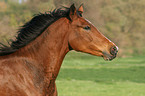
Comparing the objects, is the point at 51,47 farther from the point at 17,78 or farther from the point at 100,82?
the point at 100,82

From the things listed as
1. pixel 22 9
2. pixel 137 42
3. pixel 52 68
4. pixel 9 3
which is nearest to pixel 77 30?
pixel 52 68

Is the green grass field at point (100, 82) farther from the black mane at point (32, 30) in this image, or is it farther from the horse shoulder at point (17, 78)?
the horse shoulder at point (17, 78)

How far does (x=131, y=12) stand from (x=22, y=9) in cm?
2231

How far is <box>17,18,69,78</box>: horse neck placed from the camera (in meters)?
3.89

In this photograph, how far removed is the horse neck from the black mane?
0.21 ft

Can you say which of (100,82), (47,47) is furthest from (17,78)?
(100,82)

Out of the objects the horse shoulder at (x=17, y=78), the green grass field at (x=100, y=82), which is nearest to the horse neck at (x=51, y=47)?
the horse shoulder at (x=17, y=78)

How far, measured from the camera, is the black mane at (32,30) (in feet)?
13.1

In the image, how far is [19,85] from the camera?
367cm

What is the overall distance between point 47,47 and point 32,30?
0.33 m

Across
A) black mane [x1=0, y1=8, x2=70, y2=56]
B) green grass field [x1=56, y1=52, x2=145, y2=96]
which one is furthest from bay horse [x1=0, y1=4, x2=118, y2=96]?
green grass field [x1=56, y1=52, x2=145, y2=96]

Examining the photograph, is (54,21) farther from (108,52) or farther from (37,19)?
(108,52)

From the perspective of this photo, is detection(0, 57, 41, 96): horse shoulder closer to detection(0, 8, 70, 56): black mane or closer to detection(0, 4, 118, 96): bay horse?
detection(0, 4, 118, 96): bay horse

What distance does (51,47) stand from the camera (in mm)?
3906
